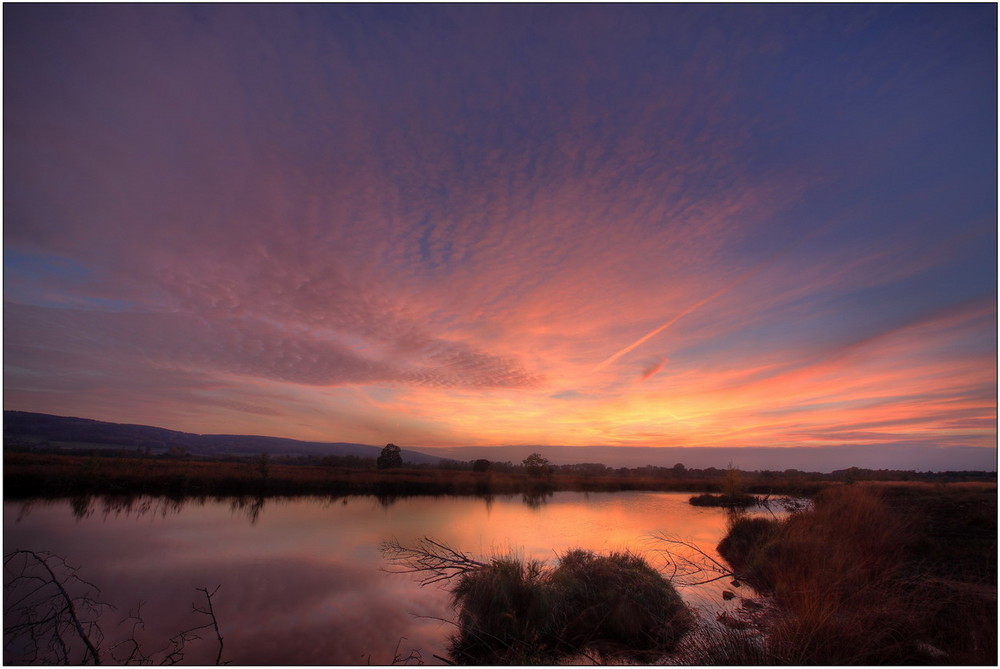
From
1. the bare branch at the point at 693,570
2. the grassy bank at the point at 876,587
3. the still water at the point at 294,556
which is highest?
the grassy bank at the point at 876,587

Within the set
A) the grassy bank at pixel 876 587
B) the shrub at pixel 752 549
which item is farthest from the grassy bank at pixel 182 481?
the grassy bank at pixel 876 587

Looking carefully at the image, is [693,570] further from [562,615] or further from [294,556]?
[294,556]

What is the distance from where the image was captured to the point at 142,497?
23.2m

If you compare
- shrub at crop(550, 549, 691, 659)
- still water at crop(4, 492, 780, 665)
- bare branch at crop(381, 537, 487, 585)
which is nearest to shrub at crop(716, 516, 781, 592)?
still water at crop(4, 492, 780, 665)

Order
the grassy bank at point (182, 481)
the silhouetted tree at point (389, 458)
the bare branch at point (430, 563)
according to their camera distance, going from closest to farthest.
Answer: the bare branch at point (430, 563) < the grassy bank at point (182, 481) < the silhouetted tree at point (389, 458)

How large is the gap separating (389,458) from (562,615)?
4592 centimetres

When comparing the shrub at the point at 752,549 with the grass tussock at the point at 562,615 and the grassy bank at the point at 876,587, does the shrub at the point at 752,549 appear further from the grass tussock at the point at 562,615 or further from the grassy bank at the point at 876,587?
the grass tussock at the point at 562,615

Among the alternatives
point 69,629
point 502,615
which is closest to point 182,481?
point 69,629

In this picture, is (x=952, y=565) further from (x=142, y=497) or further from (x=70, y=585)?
(x=142, y=497)

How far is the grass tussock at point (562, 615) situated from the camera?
7988mm

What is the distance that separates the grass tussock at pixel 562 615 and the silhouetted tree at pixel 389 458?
43.2 m

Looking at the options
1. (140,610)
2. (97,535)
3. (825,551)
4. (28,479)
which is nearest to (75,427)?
(28,479)

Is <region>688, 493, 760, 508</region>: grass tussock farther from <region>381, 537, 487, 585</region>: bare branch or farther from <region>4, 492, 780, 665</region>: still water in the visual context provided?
<region>381, 537, 487, 585</region>: bare branch

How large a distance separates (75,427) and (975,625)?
5130 cm
